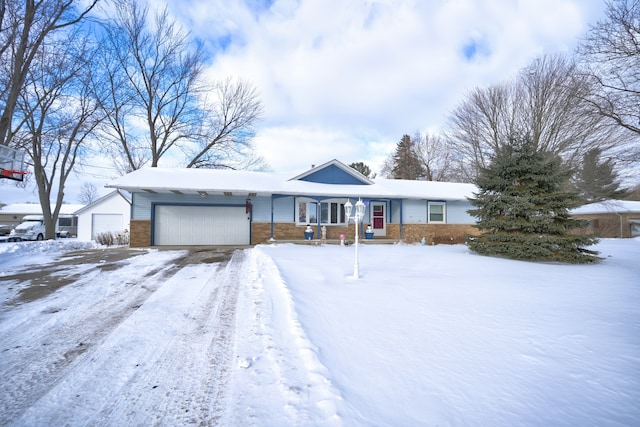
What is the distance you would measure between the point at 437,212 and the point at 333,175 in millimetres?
7087

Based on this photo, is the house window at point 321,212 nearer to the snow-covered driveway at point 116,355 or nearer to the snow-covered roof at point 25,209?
the snow-covered driveway at point 116,355

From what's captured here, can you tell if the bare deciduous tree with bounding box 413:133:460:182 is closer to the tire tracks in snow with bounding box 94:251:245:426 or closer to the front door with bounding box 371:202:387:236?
the front door with bounding box 371:202:387:236

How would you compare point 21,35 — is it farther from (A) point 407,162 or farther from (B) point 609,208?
(B) point 609,208

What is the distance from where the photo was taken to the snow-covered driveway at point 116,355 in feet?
6.68

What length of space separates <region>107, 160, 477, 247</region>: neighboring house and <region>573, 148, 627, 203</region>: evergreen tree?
11.1 metres

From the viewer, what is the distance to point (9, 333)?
3.34 meters

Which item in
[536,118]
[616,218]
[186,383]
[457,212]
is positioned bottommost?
[186,383]

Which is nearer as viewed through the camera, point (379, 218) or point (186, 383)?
point (186, 383)

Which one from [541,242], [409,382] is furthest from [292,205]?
[409,382]

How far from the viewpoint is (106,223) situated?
2322cm

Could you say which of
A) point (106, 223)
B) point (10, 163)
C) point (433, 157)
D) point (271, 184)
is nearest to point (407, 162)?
point (433, 157)

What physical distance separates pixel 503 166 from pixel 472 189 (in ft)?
Result: 32.2

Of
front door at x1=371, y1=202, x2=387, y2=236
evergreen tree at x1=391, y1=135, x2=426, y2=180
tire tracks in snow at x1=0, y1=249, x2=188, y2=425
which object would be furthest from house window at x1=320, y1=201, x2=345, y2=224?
evergreen tree at x1=391, y1=135, x2=426, y2=180

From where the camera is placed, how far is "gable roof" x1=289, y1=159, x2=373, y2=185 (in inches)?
606
